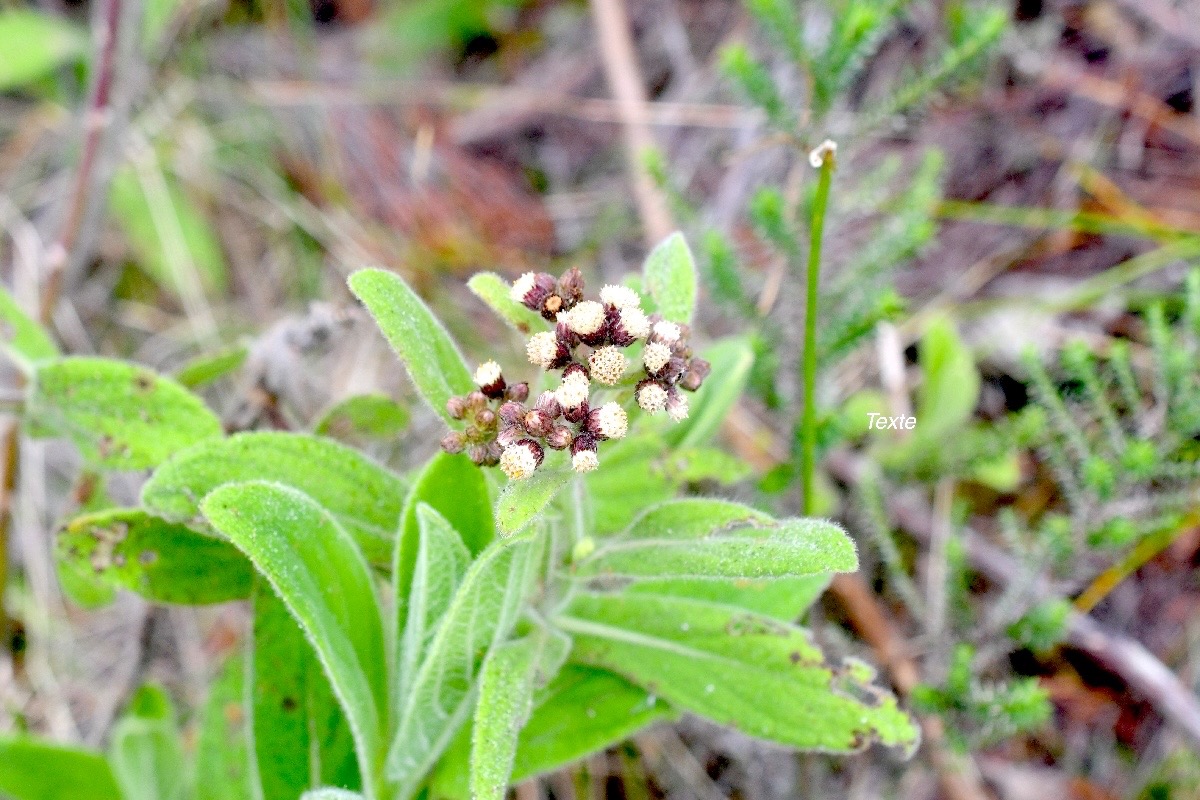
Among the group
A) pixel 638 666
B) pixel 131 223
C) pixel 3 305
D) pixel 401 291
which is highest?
pixel 401 291

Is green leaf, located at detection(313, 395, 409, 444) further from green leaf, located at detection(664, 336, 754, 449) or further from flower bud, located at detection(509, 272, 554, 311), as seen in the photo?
flower bud, located at detection(509, 272, 554, 311)

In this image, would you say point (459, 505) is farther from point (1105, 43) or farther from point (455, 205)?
point (1105, 43)

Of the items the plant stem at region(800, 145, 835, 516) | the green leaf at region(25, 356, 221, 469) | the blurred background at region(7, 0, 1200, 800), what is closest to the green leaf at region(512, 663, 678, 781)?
the blurred background at region(7, 0, 1200, 800)

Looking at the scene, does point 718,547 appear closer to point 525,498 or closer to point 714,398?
point 525,498

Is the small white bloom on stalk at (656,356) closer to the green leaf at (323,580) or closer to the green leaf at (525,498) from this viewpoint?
the green leaf at (525,498)

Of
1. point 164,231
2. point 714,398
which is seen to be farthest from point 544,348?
point 164,231

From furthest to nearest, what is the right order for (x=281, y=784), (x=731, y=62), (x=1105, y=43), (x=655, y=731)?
(x=1105, y=43) → (x=655, y=731) → (x=731, y=62) → (x=281, y=784)

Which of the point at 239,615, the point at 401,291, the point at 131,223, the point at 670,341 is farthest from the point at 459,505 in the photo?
the point at 131,223
